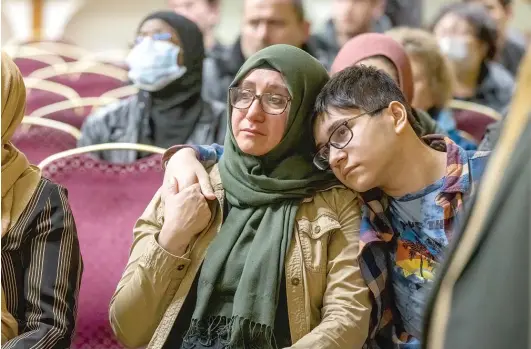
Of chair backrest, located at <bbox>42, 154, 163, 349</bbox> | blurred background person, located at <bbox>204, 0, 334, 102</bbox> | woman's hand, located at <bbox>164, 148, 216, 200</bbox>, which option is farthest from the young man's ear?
blurred background person, located at <bbox>204, 0, 334, 102</bbox>

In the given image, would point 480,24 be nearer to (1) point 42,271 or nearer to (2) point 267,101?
(2) point 267,101

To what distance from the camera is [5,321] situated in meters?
1.70

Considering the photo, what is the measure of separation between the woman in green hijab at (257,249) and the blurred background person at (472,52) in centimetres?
203

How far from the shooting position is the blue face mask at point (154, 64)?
116 inches

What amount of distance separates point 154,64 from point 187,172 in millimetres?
1213

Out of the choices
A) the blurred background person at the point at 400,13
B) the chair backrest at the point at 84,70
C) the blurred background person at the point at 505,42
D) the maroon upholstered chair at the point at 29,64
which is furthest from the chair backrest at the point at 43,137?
the blurred background person at the point at 505,42

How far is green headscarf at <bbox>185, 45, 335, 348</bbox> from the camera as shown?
5.69 ft

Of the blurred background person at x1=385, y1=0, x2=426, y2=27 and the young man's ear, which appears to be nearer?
the young man's ear

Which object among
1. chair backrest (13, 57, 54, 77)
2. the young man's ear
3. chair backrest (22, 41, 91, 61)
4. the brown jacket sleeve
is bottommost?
chair backrest (22, 41, 91, 61)

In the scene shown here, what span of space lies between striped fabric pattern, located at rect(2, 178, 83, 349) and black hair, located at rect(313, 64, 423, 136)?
60 centimetres

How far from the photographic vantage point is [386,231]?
5.97 ft

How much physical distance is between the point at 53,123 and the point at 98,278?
83 cm

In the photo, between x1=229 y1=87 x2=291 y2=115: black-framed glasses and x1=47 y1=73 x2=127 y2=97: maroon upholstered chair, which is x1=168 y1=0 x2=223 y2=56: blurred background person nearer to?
x1=47 y1=73 x2=127 y2=97: maroon upholstered chair

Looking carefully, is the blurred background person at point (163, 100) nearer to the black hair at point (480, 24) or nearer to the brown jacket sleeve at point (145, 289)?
the brown jacket sleeve at point (145, 289)
